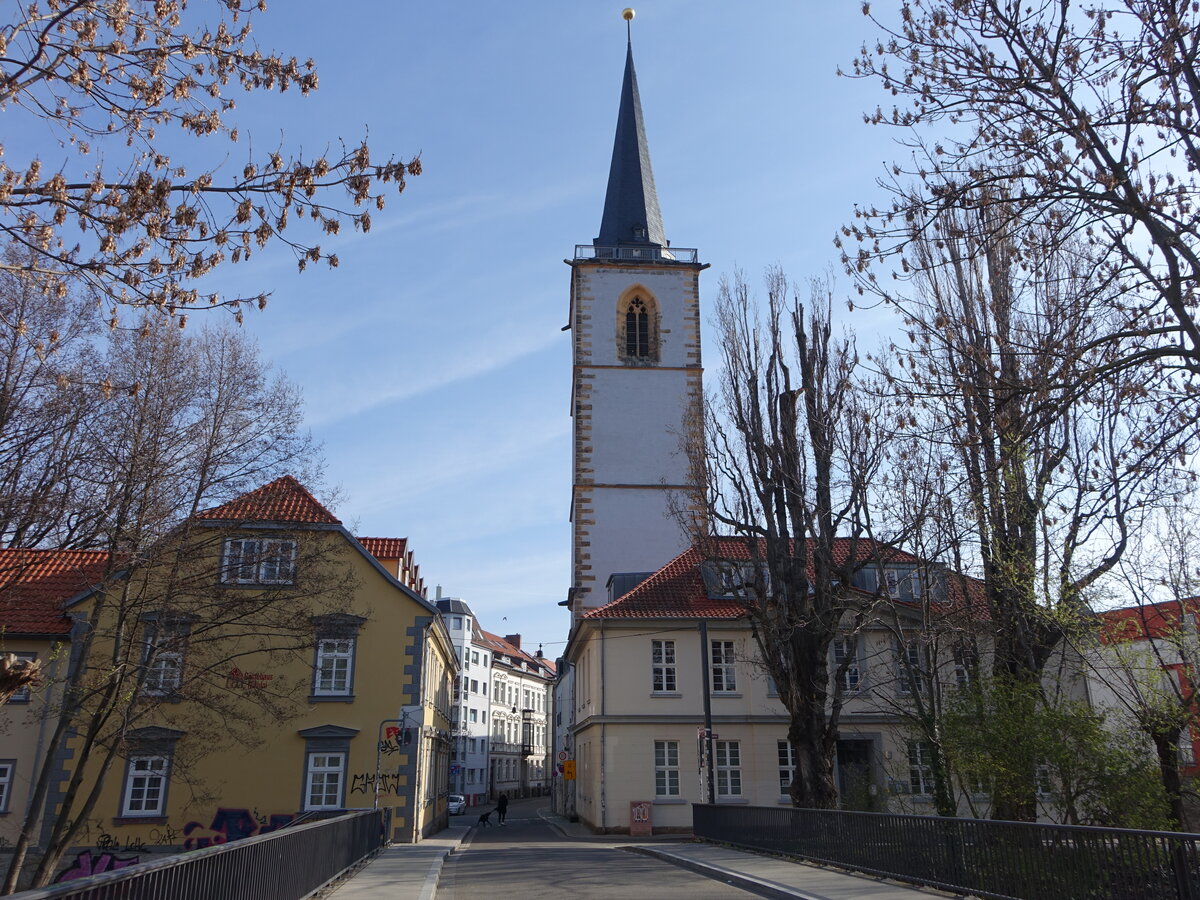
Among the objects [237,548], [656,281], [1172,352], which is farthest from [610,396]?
[1172,352]

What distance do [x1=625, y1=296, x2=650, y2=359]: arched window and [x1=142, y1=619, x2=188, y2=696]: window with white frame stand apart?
2702cm

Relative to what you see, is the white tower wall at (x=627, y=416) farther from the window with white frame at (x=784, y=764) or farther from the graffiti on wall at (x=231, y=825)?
the graffiti on wall at (x=231, y=825)

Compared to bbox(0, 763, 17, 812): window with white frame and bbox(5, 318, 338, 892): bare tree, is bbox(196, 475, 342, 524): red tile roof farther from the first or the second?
bbox(0, 763, 17, 812): window with white frame

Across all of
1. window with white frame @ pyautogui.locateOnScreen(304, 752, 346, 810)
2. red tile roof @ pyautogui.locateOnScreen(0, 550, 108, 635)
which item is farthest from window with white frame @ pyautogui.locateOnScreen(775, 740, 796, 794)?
red tile roof @ pyautogui.locateOnScreen(0, 550, 108, 635)

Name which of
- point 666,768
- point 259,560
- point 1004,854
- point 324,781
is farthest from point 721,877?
point 666,768

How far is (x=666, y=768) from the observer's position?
28781 mm

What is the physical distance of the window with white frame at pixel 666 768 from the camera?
28.6m

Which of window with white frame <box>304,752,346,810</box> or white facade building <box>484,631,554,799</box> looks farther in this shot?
white facade building <box>484,631,554,799</box>

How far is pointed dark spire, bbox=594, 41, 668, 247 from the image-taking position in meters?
46.0

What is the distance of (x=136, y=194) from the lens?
6.36 m

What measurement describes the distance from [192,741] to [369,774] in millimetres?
4271

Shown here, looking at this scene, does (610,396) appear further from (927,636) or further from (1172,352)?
(1172,352)

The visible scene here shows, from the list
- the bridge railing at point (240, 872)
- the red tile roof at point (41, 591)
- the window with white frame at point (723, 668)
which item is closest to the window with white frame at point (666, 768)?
the window with white frame at point (723, 668)

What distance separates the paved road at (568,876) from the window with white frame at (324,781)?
334cm
